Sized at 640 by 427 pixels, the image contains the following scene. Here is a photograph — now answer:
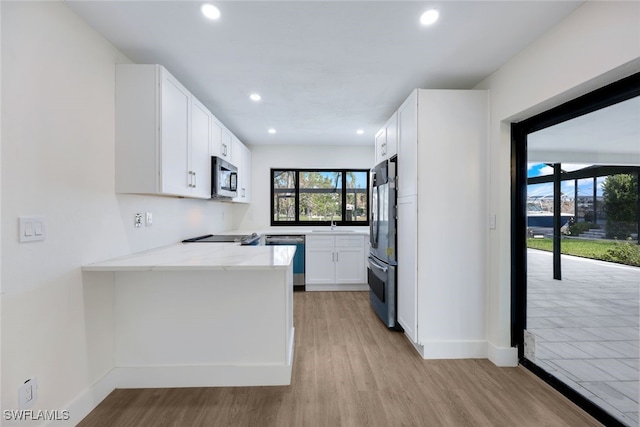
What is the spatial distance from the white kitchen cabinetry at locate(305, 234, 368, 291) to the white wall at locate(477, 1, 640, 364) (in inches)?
85.3

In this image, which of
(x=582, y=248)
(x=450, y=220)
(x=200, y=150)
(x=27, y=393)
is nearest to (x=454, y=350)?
(x=450, y=220)

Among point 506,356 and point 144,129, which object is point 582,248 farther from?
point 144,129

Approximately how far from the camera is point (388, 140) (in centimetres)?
322

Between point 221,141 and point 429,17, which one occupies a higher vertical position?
point 429,17

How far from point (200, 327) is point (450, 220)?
217 centimetres

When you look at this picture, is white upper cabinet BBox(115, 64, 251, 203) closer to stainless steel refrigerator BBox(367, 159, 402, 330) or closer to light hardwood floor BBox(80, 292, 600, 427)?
light hardwood floor BBox(80, 292, 600, 427)

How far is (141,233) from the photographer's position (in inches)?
90.1

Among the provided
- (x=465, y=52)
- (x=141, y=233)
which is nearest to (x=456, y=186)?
(x=465, y=52)

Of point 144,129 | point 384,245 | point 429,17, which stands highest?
point 429,17

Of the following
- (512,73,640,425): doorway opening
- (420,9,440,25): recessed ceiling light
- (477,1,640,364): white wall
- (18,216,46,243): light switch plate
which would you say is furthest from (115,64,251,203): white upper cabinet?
(512,73,640,425): doorway opening

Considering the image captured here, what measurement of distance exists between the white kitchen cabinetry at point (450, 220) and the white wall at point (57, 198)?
92.4 inches

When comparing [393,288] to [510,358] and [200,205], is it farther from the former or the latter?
[200,205]

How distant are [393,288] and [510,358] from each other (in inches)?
43.1

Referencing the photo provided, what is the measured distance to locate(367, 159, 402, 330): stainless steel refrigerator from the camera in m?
2.97
